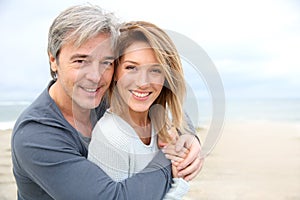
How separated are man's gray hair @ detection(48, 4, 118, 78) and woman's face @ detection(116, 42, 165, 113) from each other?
0.30 ft

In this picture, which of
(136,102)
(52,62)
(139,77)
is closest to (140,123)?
(136,102)

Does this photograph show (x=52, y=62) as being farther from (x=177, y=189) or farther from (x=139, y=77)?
(x=177, y=189)

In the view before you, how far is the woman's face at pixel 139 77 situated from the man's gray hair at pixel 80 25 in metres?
0.09

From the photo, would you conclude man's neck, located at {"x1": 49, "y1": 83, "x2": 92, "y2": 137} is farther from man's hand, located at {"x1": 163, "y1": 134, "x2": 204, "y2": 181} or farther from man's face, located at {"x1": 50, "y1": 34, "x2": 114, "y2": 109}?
man's hand, located at {"x1": 163, "y1": 134, "x2": 204, "y2": 181}

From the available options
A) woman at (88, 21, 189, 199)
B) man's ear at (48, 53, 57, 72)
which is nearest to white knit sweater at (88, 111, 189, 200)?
woman at (88, 21, 189, 199)

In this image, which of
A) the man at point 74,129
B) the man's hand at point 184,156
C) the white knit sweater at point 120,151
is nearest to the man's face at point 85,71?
the man at point 74,129

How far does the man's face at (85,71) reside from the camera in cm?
142

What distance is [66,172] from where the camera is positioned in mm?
1264

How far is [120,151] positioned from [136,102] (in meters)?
0.21

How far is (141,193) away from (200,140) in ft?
Answer: 1.56

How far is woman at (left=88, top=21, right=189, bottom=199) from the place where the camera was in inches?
54.2

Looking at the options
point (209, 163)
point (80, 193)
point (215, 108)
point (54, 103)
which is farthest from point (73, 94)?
point (209, 163)

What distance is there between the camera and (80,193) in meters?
1.24

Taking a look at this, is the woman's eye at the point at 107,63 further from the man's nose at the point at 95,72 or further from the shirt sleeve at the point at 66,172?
the shirt sleeve at the point at 66,172
